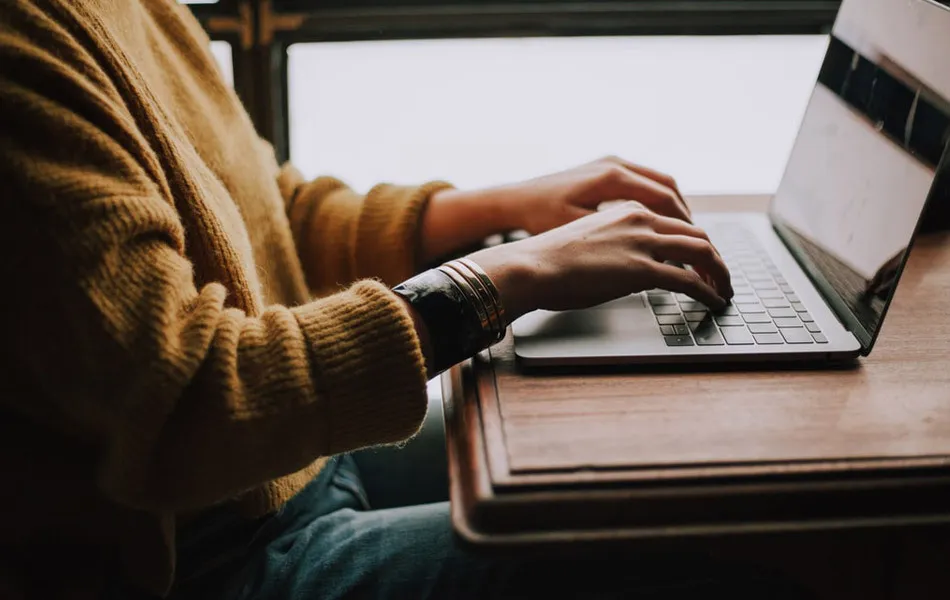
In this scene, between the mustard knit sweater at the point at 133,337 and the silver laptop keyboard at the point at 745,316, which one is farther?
the silver laptop keyboard at the point at 745,316

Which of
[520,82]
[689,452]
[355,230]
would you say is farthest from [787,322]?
[520,82]

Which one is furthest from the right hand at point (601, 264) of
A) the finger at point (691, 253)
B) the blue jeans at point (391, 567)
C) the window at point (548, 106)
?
the window at point (548, 106)

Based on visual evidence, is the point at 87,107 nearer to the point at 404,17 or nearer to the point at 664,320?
the point at 664,320


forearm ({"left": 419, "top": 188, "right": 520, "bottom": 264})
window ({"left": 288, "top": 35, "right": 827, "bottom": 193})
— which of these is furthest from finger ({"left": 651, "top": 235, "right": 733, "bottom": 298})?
window ({"left": 288, "top": 35, "right": 827, "bottom": 193})

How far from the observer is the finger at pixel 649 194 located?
0.86 m

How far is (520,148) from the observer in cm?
162

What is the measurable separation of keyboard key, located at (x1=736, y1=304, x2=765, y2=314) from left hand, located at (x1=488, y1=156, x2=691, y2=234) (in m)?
0.14

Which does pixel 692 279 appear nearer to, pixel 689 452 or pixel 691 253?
pixel 691 253

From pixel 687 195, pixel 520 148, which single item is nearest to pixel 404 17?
pixel 520 148

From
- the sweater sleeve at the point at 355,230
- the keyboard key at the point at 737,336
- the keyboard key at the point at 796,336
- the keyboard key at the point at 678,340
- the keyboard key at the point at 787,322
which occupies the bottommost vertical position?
the sweater sleeve at the point at 355,230

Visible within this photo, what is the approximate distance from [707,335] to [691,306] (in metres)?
0.06

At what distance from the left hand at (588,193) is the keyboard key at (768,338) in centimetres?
20

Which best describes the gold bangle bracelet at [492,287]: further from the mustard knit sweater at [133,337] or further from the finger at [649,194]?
the finger at [649,194]

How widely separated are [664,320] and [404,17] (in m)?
0.83
